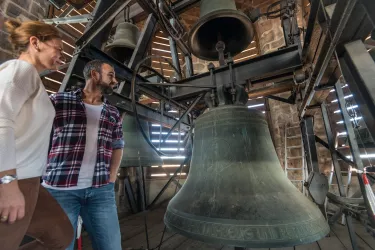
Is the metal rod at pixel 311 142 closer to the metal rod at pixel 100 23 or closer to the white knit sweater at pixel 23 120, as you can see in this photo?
the metal rod at pixel 100 23

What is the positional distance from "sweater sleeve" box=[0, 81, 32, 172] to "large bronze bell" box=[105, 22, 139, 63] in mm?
1750

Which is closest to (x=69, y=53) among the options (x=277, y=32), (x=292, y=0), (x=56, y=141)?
(x=56, y=141)

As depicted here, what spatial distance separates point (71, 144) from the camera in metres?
1.17

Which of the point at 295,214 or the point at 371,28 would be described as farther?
the point at 295,214

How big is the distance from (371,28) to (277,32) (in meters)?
4.99

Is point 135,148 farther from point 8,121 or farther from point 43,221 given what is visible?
point 8,121

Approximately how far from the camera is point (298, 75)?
1.61 meters

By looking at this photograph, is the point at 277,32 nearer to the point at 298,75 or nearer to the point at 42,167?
the point at 298,75

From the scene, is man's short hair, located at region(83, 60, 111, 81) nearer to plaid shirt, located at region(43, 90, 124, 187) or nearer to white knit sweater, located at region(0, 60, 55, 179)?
plaid shirt, located at region(43, 90, 124, 187)

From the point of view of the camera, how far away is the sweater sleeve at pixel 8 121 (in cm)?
59

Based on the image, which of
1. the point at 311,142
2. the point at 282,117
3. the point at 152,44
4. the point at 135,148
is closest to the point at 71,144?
the point at 135,148

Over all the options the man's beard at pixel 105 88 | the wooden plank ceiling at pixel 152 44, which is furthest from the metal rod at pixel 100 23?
the wooden plank ceiling at pixel 152 44

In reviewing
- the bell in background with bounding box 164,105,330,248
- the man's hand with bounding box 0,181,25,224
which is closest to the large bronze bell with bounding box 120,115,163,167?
the bell in background with bounding box 164,105,330,248

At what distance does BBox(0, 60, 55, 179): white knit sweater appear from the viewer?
0.61m
